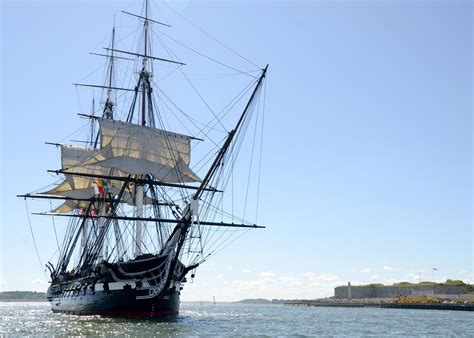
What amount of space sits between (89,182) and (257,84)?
39.1m

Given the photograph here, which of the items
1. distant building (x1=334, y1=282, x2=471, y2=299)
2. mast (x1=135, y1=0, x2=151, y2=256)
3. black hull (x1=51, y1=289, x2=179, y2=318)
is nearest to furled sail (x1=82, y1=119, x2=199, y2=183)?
mast (x1=135, y1=0, x2=151, y2=256)

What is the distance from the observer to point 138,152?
6222 centimetres

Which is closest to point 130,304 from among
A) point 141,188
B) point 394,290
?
point 141,188

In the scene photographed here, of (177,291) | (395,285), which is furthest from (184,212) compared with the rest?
(395,285)

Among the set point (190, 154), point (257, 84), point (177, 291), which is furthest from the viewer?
point (190, 154)

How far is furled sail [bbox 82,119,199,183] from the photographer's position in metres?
61.6

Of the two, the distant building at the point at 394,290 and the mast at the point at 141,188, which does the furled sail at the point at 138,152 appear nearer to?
the mast at the point at 141,188

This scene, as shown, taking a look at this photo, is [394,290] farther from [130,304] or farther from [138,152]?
[130,304]

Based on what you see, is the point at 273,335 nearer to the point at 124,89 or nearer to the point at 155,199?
the point at 155,199

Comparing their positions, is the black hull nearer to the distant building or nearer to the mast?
the mast

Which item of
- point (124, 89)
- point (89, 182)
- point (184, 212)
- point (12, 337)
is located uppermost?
point (124, 89)

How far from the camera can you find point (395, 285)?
436 ft

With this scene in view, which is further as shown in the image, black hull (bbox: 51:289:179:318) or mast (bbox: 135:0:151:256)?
mast (bbox: 135:0:151:256)

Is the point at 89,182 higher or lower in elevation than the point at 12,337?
higher
